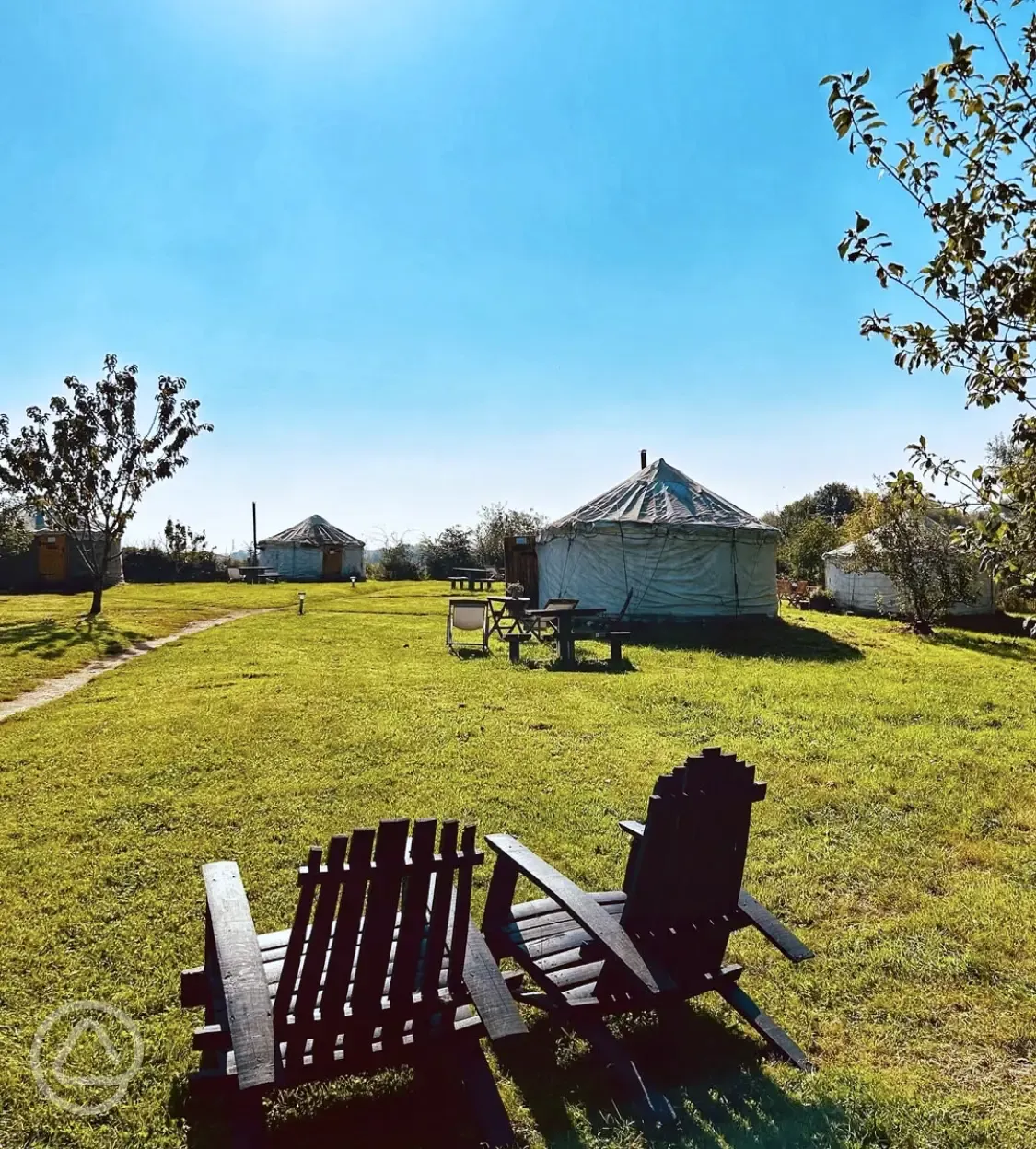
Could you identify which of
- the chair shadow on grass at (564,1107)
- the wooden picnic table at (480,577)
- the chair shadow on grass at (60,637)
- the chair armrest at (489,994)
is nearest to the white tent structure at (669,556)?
the chair shadow on grass at (60,637)

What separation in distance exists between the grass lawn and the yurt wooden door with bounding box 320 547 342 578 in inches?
1090

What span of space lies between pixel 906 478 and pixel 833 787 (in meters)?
3.45

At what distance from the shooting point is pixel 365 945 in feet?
6.73

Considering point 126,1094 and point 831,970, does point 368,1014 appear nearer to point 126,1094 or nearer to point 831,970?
point 126,1094

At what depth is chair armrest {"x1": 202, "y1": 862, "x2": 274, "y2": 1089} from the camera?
1.85 m

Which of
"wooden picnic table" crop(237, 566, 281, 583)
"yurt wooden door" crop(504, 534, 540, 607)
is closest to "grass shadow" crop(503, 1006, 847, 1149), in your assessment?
"yurt wooden door" crop(504, 534, 540, 607)

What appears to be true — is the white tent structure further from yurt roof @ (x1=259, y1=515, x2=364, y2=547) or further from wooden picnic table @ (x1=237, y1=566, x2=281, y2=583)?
yurt roof @ (x1=259, y1=515, x2=364, y2=547)

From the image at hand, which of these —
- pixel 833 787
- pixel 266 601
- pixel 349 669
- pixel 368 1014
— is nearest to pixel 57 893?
pixel 368 1014

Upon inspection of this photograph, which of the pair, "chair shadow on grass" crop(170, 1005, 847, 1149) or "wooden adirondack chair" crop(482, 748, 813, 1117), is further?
"wooden adirondack chair" crop(482, 748, 813, 1117)

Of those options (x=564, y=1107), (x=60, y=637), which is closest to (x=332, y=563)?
(x=60, y=637)

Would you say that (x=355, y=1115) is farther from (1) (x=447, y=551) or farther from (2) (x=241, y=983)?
(1) (x=447, y=551)

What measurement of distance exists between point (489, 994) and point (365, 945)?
0.46m

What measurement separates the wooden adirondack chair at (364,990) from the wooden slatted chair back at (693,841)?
1.98 feet

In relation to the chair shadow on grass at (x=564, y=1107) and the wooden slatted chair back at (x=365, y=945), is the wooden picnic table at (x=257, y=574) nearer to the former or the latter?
the chair shadow on grass at (x=564, y=1107)
